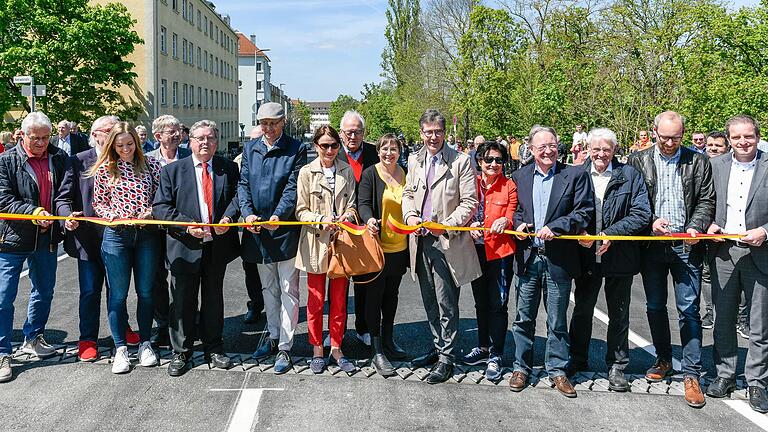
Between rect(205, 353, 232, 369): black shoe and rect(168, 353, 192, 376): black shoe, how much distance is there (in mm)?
167

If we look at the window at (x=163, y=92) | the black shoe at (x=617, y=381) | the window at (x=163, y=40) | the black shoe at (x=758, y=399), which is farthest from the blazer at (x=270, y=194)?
the window at (x=163, y=40)

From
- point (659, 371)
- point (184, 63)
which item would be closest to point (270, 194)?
point (659, 371)

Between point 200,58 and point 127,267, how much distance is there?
54.6 meters

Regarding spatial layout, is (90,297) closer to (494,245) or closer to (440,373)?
(440,373)

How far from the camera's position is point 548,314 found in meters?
5.21

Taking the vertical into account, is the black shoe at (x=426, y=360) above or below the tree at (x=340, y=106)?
below

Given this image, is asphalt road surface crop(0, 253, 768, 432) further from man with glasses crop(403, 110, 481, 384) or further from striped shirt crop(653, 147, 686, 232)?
striped shirt crop(653, 147, 686, 232)

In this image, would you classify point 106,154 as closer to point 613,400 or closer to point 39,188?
point 39,188

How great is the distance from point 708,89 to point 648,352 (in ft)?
41.2

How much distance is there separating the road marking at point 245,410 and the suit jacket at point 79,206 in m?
1.79

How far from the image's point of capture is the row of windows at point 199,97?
44.2 meters

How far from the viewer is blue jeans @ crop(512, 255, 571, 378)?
5117 millimetres

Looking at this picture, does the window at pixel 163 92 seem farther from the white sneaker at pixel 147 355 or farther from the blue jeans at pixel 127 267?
the white sneaker at pixel 147 355

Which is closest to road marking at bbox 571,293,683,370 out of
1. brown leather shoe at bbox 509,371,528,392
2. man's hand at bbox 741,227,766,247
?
brown leather shoe at bbox 509,371,528,392
